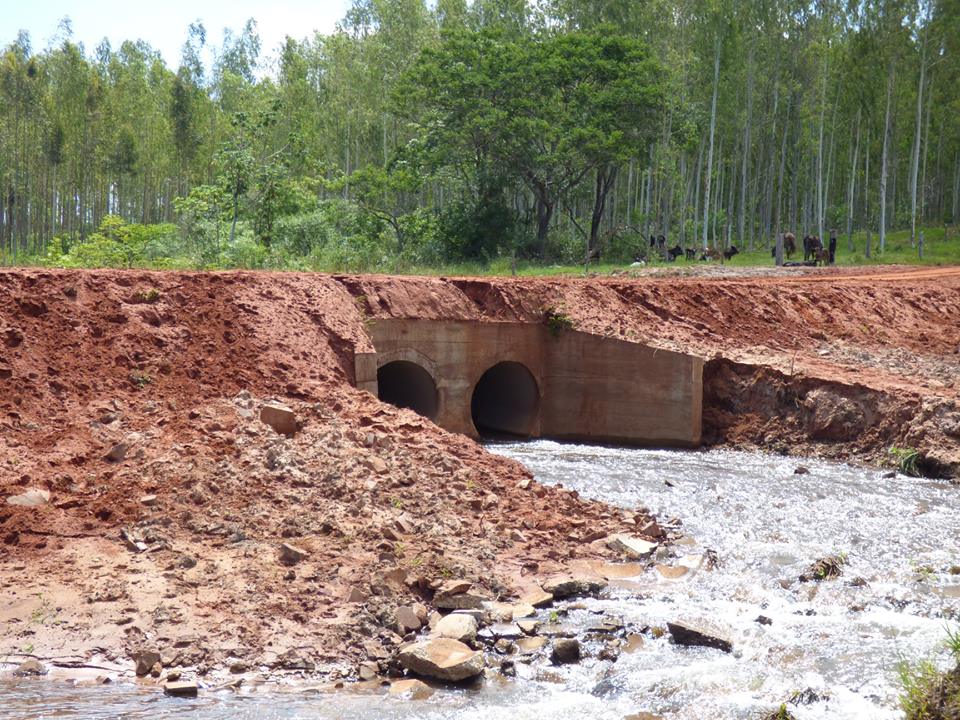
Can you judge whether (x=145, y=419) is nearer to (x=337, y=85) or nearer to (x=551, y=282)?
(x=551, y=282)

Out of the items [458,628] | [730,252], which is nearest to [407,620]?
[458,628]

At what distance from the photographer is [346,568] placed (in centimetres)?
1003

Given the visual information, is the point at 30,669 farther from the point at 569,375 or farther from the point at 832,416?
the point at 832,416

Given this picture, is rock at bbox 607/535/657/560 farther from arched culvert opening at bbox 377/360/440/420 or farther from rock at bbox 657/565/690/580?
arched culvert opening at bbox 377/360/440/420

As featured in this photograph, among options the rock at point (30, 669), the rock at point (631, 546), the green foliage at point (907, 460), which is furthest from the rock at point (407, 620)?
the green foliage at point (907, 460)

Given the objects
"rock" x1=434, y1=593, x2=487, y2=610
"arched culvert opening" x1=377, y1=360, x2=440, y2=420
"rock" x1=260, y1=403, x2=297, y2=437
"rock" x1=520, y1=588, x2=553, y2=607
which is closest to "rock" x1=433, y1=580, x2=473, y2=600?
"rock" x1=434, y1=593, x2=487, y2=610

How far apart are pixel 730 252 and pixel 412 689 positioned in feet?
109

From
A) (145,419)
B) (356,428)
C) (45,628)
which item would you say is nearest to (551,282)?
(356,428)

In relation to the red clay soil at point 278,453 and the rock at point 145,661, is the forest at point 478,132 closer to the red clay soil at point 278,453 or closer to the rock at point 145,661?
the red clay soil at point 278,453

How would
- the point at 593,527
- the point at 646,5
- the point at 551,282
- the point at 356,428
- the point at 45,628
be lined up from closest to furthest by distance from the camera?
the point at 45,628 < the point at 593,527 < the point at 356,428 < the point at 551,282 < the point at 646,5

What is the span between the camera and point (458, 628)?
29.7 ft

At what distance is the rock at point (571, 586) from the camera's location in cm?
1024

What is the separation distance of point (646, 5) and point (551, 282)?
85.9ft

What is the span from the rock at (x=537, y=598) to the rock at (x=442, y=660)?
1.38 meters
